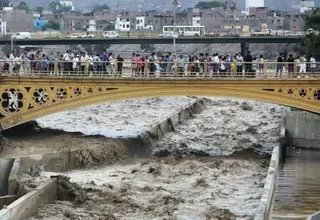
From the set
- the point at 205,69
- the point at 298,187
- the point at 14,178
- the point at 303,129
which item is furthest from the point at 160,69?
the point at 14,178

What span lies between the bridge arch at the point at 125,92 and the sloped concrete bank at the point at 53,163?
2.57m

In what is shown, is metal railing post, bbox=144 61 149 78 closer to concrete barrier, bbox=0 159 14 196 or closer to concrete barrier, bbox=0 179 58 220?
concrete barrier, bbox=0 159 14 196

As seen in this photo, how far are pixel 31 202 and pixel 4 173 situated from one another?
6.31 meters

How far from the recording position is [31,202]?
1270 inches

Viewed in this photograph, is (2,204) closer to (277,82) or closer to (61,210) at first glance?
(61,210)

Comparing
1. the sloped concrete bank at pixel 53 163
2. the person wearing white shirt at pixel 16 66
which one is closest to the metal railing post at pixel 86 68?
the person wearing white shirt at pixel 16 66

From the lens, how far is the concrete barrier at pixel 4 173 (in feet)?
121

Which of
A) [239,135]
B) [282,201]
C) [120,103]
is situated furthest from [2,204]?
[120,103]

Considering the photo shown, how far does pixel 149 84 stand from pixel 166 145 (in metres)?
7.10

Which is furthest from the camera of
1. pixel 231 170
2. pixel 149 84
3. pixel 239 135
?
pixel 239 135

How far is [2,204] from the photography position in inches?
1308

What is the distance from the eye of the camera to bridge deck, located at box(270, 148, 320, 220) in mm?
35300

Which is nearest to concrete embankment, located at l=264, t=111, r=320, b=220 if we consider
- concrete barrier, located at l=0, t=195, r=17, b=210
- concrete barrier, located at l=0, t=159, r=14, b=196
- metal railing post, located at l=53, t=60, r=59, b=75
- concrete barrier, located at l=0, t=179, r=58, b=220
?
concrete barrier, located at l=0, t=179, r=58, b=220

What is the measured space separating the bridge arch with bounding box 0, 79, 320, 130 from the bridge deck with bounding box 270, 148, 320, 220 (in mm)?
2702
